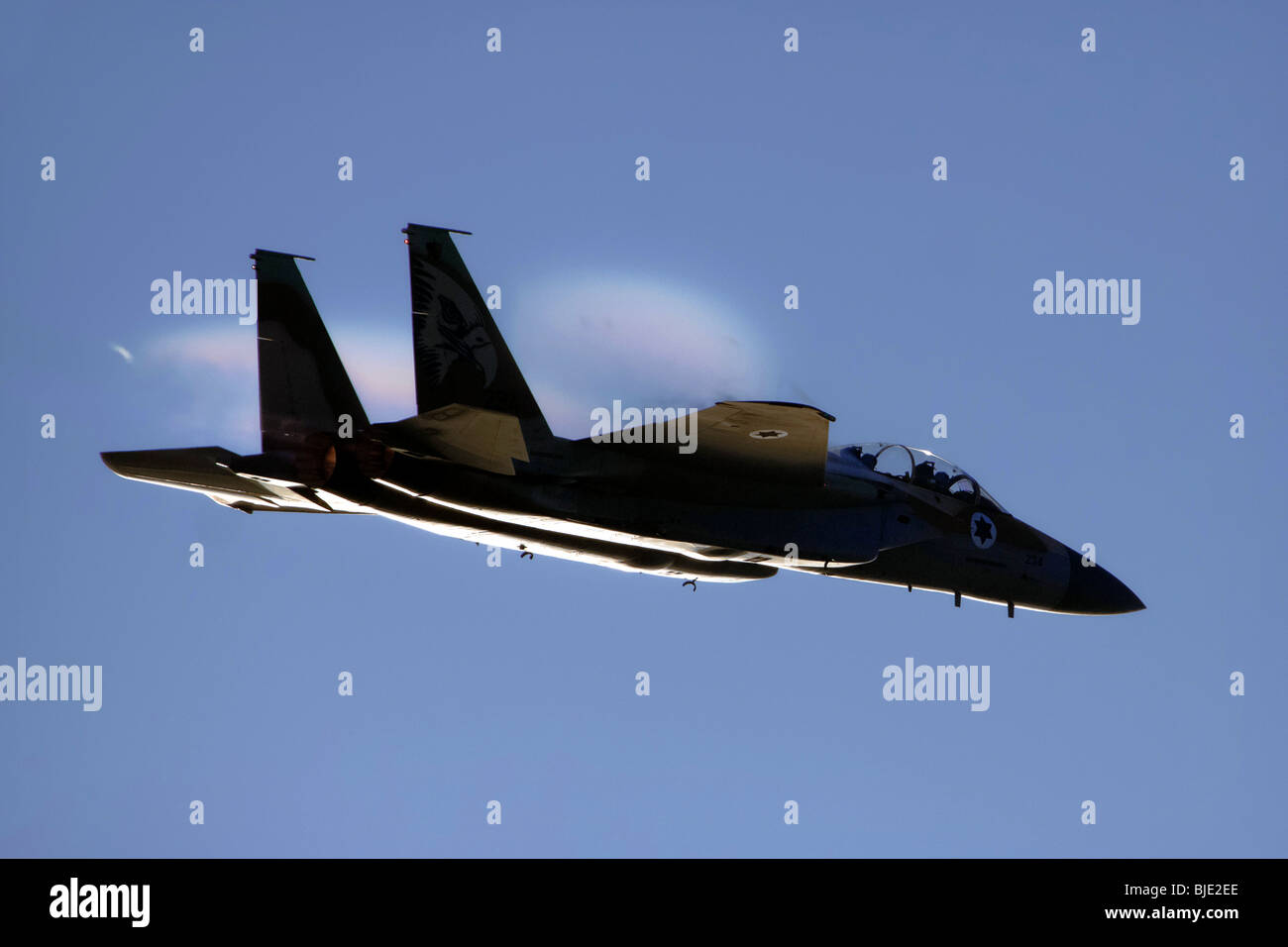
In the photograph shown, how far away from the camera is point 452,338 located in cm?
1620

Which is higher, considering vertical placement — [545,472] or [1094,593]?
[545,472]

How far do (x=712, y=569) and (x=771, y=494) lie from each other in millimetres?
1922

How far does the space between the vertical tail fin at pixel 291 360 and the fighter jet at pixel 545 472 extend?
17mm

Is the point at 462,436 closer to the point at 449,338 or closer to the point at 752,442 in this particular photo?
the point at 449,338

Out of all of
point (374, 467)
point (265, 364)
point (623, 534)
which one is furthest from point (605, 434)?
point (265, 364)

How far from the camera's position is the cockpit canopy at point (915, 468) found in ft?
64.0

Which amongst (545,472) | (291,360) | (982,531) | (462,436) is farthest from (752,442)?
(291,360)

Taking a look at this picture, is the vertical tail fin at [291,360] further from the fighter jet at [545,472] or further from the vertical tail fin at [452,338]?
the vertical tail fin at [452,338]

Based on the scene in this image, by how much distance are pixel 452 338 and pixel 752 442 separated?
3.31 metres

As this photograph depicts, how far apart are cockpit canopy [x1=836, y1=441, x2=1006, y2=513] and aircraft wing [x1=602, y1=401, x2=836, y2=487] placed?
1734 millimetres

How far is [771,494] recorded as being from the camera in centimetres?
1795

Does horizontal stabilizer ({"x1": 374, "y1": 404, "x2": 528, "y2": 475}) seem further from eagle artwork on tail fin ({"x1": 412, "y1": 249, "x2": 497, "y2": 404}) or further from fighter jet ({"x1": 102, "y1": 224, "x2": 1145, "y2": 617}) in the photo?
eagle artwork on tail fin ({"x1": 412, "y1": 249, "x2": 497, "y2": 404})

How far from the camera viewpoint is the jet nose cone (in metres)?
20.7
